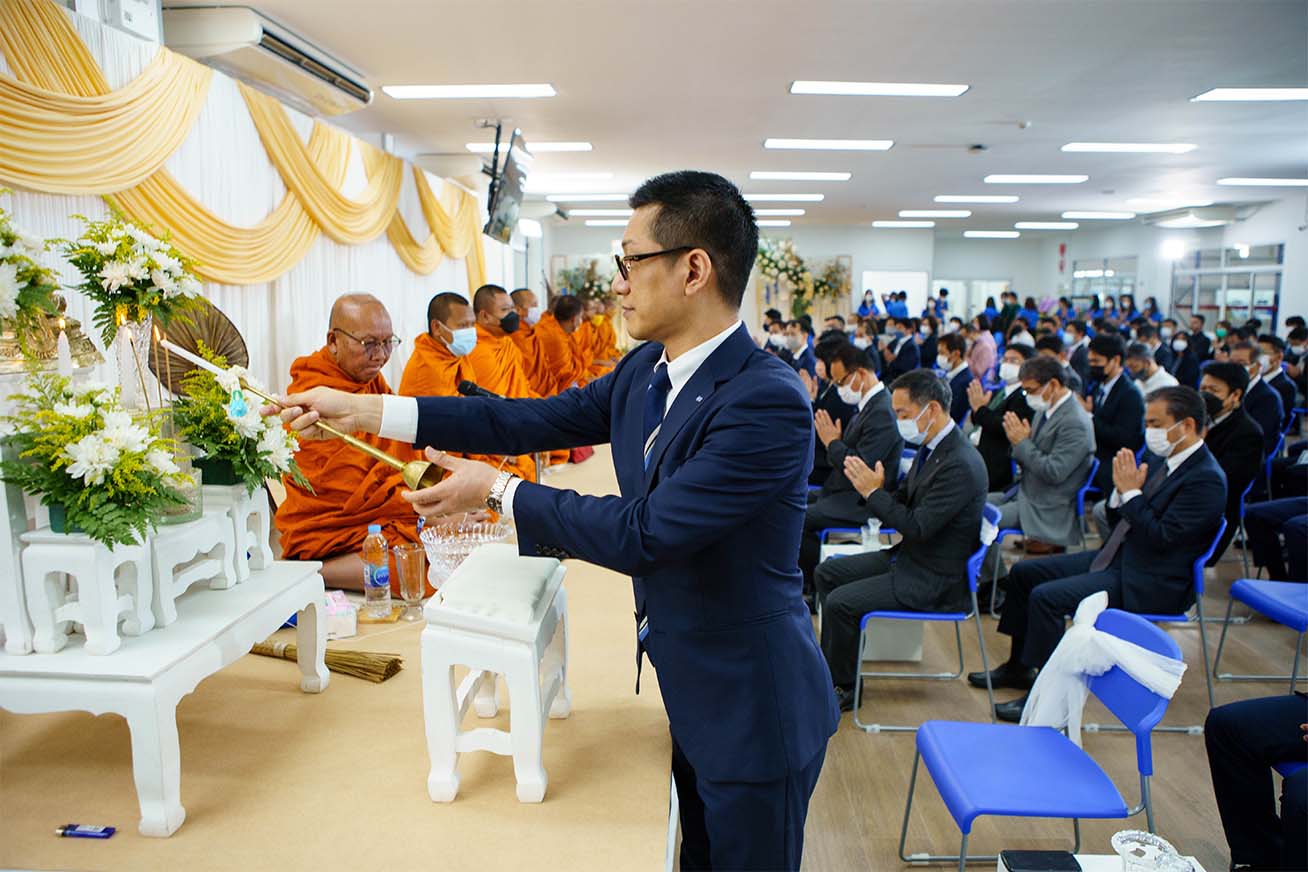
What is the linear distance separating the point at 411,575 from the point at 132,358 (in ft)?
3.43

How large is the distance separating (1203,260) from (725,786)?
17736mm

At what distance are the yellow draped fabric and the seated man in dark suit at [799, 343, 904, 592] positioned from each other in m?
3.26

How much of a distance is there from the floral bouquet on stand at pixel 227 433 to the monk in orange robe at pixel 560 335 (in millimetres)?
5282

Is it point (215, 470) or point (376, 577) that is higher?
point (215, 470)

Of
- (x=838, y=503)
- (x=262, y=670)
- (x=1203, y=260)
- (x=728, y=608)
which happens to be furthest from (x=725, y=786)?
(x=1203, y=260)

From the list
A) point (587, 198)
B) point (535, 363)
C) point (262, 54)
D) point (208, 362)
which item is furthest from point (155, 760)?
point (587, 198)

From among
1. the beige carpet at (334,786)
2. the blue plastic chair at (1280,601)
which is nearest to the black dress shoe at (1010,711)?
the blue plastic chair at (1280,601)

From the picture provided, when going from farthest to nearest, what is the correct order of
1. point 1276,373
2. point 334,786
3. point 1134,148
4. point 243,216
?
point 1134,148 → point 1276,373 → point 243,216 → point 334,786

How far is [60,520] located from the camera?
1591 millimetres

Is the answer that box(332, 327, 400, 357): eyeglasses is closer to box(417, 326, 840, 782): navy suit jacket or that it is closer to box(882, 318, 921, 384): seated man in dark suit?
box(417, 326, 840, 782): navy suit jacket

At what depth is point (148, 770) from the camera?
1562 mm

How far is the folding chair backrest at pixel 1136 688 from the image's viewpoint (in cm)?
207

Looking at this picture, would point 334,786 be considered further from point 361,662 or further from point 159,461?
point 159,461

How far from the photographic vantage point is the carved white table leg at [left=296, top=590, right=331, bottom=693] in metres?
2.13
